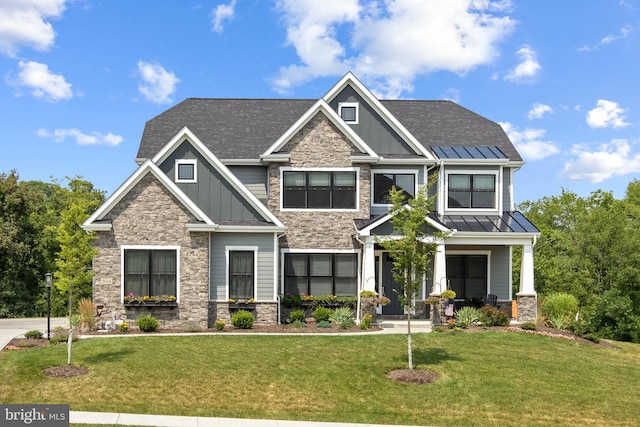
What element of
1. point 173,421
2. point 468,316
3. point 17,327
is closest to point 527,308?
point 468,316

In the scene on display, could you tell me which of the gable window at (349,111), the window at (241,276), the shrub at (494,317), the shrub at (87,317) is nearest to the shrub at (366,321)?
the shrub at (494,317)

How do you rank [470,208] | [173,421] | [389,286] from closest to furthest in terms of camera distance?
[173,421]
[389,286]
[470,208]

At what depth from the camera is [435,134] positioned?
2770cm

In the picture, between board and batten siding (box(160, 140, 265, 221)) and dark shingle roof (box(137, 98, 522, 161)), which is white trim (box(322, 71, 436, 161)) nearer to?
dark shingle roof (box(137, 98, 522, 161))

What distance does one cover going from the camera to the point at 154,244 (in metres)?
21.3

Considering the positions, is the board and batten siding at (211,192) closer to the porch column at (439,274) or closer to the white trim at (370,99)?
the white trim at (370,99)

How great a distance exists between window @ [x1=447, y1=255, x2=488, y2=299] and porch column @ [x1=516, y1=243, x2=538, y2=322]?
2.53 m

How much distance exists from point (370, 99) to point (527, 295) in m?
10.6

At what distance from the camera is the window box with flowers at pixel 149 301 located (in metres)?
21.1

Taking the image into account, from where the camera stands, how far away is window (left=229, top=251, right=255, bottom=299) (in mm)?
22469

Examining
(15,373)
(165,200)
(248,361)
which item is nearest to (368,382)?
(248,361)

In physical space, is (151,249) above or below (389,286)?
above

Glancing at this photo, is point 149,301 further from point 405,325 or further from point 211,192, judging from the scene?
point 405,325

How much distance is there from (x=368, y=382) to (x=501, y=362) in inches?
171
